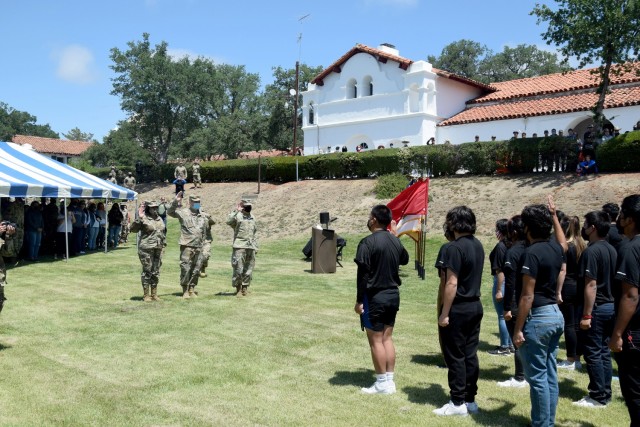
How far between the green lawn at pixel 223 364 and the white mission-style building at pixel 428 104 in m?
19.7

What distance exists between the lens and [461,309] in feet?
17.1

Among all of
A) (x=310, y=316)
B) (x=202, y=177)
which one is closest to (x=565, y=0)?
(x=310, y=316)

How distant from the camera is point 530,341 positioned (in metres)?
4.58

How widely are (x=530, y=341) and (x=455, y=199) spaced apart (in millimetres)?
18233

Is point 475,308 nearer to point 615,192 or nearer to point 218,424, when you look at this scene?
point 218,424

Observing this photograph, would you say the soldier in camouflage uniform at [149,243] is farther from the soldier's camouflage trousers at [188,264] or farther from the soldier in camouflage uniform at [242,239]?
the soldier in camouflage uniform at [242,239]

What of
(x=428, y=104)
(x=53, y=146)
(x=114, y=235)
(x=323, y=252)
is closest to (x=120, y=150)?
(x=53, y=146)

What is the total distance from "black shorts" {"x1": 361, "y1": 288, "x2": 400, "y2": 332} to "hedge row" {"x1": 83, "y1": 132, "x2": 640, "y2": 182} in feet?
58.1

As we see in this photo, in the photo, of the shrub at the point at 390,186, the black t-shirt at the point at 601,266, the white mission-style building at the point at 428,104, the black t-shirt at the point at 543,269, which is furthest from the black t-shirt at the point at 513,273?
the white mission-style building at the point at 428,104

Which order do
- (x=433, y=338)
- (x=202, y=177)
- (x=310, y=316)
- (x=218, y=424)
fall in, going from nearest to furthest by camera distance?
(x=218, y=424) < (x=433, y=338) < (x=310, y=316) < (x=202, y=177)

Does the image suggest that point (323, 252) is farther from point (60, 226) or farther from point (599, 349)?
point (599, 349)

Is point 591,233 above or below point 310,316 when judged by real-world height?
above

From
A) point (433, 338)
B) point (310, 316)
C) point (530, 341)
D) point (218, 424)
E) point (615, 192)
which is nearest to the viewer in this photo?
point (530, 341)

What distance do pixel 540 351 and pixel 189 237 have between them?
759cm
